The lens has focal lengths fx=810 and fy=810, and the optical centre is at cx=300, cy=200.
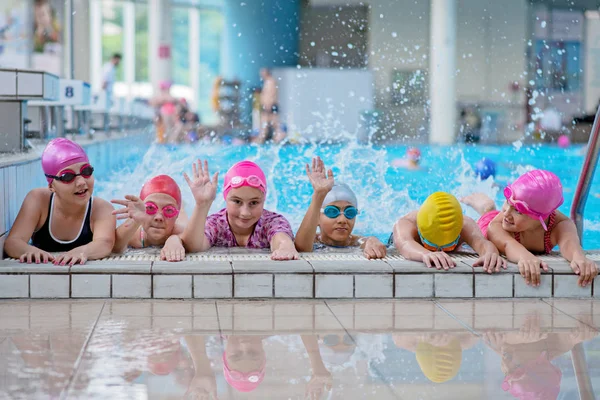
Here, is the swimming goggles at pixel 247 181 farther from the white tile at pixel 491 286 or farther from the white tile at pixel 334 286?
the white tile at pixel 491 286

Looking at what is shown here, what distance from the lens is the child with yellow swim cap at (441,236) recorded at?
4.18 metres

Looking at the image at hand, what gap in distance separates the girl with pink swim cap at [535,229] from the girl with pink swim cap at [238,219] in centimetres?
118

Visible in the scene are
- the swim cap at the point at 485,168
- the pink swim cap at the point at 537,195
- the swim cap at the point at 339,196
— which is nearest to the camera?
the pink swim cap at the point at 537,195

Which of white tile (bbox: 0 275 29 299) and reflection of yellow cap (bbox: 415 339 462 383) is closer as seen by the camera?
reflection of yellow cap (bbox: 415 339 462 383)

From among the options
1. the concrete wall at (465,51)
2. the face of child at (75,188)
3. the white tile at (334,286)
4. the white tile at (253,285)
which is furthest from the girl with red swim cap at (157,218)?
the concrete wall at (465,51)

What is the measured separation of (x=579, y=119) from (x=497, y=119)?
88.3 inches

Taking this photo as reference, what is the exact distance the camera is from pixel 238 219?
473 centimetres

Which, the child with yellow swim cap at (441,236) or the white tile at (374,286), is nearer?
the white tile at (374,286)

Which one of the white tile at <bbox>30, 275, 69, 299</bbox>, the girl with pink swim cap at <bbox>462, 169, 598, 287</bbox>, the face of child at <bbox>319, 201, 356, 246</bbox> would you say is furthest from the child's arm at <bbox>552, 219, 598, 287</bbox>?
the white tile at <bbox>30, 275, 69, 299</bbox>

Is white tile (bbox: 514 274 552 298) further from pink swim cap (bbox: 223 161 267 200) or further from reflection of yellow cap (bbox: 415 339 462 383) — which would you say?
pink swim cap (bbox: 223 161 267 200)

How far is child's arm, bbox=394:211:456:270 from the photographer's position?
416 cm

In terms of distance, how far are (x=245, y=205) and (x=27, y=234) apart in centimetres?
119

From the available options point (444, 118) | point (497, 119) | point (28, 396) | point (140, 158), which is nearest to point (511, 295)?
point (28, 396)

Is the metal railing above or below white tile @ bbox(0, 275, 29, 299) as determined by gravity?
above
